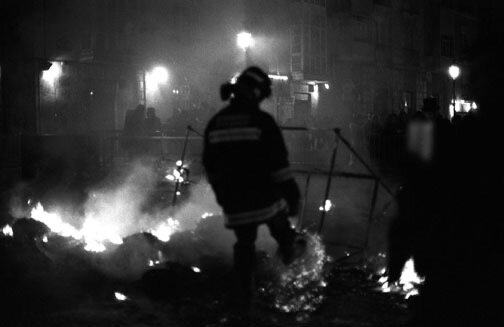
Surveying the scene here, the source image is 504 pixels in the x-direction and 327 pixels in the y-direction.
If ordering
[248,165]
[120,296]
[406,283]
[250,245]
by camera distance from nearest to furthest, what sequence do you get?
[248,165] → [250,245] → [120,296] → [406,283]

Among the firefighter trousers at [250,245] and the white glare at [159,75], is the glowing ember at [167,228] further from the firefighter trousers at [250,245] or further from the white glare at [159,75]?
the white glare at [159,75]

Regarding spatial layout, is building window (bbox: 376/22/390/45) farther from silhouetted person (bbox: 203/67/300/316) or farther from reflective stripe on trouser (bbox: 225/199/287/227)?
reflective stripe on trouser (bbox: 225/199/287/227)

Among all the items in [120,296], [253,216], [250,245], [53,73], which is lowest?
[120,296]

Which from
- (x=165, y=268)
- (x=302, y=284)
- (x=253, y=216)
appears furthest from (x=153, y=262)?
(x=253, y=216)

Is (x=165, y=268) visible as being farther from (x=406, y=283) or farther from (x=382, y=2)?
(x=382, y=2)

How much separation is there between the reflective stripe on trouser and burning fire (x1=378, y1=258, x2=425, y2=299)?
179 cm

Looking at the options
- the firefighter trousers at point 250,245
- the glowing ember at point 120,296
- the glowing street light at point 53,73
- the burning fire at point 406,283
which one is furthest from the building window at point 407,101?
the firefighter trousers at point 250,245

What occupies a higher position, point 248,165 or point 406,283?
point 248,165

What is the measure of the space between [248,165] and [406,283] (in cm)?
250

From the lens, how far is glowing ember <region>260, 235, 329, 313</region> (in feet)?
18.6

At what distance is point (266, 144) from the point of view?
191 inches

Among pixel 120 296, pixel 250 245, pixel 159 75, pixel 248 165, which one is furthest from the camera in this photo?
pixel 159 75

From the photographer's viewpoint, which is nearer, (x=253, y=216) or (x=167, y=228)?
(x=253, y=216)

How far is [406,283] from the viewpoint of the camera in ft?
20.7
